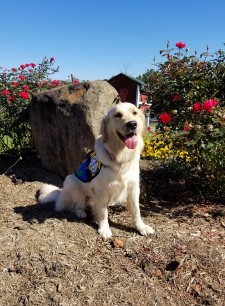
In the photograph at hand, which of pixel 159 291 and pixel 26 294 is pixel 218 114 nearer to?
pixel 159 291

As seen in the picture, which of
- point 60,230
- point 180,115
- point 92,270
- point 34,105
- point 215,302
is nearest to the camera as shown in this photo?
point 215,302

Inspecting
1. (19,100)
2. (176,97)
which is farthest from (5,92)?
(176,97)

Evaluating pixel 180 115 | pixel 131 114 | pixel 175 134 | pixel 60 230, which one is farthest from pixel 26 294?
pixel 180 115

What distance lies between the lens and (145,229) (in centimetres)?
373

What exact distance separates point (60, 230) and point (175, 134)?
5.53 ft

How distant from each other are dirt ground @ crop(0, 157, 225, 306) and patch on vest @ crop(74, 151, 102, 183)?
0.52 m

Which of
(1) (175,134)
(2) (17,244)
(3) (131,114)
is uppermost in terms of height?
(3) (131,114)

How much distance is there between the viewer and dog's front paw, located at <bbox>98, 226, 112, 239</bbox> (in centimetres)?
361

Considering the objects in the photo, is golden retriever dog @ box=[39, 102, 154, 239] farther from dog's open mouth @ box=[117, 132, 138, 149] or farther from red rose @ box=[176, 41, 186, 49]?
red rose @ box=[176, 41, 186, 49]

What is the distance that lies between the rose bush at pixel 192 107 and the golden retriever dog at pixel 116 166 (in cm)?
48

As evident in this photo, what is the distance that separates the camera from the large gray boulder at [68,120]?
15.5ft

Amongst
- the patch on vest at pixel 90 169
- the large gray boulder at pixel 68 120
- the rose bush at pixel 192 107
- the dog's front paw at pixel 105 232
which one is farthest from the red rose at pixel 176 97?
the dog's front paw at pixel 105 232

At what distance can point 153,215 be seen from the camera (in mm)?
4254

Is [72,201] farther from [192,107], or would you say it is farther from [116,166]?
[192,107]
